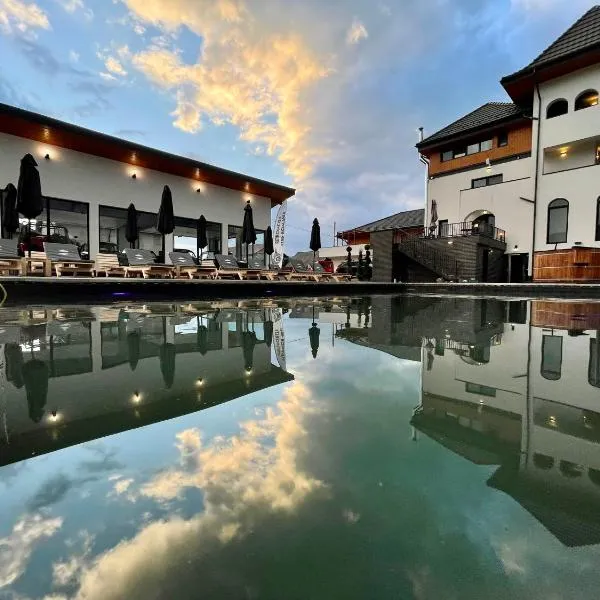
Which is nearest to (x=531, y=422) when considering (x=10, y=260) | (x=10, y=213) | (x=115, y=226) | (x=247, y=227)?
(x=10, y=260)

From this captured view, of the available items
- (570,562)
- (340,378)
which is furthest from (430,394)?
(570,562)

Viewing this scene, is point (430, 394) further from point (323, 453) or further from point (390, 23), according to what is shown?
point (390, 23)

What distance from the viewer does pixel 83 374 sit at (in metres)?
1.92

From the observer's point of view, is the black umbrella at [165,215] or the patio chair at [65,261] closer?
the patio chair at [65,261]

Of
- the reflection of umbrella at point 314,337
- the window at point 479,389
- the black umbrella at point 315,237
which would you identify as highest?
the black umbrella at point 315,237

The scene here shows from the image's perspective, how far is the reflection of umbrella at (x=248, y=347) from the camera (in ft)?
7.26

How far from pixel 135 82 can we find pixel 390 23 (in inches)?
492

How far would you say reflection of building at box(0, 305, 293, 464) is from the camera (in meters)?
1.27

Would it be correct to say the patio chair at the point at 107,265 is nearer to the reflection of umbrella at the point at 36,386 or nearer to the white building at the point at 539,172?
the reflection of umbrella at the point at 36,386

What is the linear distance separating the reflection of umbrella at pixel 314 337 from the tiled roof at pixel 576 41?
16.6 meters

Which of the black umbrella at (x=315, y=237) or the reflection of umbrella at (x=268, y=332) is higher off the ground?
the black umbrella at (x=315, y=237)

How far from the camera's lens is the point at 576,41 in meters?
14.3

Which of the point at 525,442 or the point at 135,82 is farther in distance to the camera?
the point at 135,82

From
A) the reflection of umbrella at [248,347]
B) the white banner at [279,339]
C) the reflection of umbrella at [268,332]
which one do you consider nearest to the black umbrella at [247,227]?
the white banner at [279,339]
